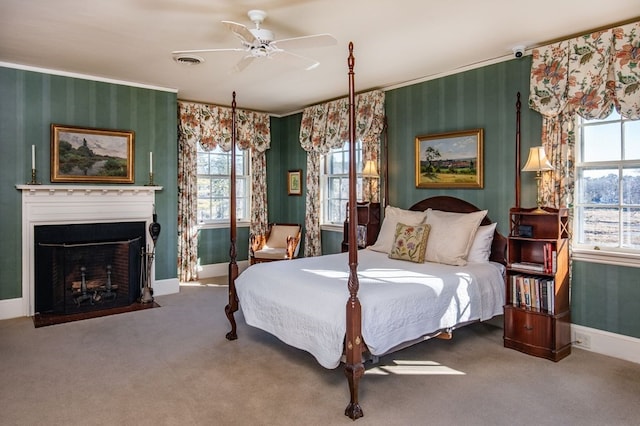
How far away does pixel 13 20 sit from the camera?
3279 mm

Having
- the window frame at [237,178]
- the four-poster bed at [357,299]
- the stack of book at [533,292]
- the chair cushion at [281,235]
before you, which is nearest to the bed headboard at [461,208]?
the four-poster bed at [357,299]

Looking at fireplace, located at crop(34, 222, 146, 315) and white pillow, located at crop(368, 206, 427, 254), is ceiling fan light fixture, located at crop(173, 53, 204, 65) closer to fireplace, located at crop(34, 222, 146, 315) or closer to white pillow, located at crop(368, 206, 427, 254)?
fireplace, located at crop(34, 222, 146, 315)

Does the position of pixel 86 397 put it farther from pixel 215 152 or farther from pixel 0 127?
pixel 215 152

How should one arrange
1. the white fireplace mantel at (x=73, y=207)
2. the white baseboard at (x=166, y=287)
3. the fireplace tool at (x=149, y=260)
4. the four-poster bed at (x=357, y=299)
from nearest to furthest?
the four-poster bed at (x=357, y=299) < the white fireplace mantel at (x=73, y=207) < the fireplace tool at (x=149, y=260) < the white baseboard at (x=166, y=287)

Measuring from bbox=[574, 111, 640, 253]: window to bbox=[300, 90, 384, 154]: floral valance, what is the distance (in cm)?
231

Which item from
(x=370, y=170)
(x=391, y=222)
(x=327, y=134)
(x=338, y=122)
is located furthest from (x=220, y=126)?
(x=391, y=222)

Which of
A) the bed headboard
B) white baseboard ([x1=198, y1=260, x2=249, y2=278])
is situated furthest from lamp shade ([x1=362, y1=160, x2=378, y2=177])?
white baseboard ([x1=198, y1=260, x2=249, y2=278])

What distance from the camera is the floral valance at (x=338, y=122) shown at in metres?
5.33

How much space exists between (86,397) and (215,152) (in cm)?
443

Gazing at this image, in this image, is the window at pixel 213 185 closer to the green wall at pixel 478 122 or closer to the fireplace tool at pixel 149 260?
Result: the fireplace tool at pixel 149 260

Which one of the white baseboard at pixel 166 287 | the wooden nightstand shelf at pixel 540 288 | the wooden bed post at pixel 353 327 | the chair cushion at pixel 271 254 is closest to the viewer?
the wooden bed post at pixel 353 327

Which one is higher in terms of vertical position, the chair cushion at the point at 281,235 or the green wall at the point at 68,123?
the green wall at the point at 68,123

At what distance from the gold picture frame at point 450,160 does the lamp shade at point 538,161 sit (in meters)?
0.77

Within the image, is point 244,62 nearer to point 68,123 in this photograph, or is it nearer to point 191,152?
point 68,123
